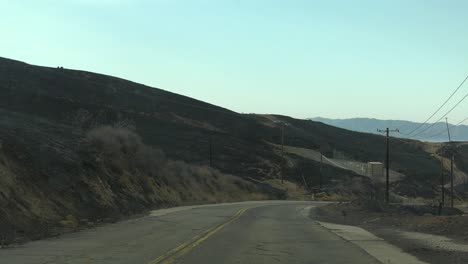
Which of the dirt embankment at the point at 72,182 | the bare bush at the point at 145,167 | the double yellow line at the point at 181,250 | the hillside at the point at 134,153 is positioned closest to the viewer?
the double yellow line at the point at 181,250

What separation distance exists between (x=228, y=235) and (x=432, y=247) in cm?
713

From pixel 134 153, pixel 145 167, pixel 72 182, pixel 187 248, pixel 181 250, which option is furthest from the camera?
pixel 145 167

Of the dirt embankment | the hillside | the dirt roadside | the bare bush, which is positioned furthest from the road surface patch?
the bare bush

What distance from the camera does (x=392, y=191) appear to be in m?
110

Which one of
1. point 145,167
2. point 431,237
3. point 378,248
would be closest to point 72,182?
point 378,248

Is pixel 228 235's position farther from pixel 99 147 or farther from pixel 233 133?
pixel 233 133

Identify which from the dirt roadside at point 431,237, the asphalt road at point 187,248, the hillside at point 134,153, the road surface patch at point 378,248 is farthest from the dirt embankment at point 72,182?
the dirt roadside at point 431,237

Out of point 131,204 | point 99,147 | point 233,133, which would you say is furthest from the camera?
point 233,133

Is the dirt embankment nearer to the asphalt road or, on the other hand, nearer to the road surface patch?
the asphalt road

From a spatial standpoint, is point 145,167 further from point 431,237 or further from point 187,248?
point 187,248

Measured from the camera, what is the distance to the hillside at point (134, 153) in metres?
26.3

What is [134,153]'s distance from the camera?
50000 millimetres

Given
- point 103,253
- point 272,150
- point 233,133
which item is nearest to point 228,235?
point 103,253

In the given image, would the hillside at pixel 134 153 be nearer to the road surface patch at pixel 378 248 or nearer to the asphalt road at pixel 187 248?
the asphalt road at pixel 187 248
